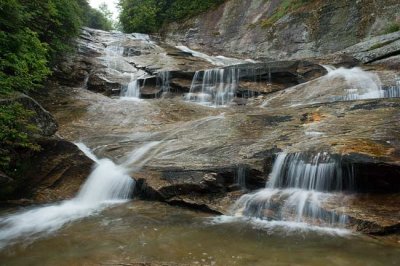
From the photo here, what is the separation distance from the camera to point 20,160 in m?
Answer: 7.75

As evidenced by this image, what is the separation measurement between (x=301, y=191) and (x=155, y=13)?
1071 inches

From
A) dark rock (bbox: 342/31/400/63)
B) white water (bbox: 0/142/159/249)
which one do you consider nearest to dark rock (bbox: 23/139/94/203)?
white water (bbox: 0/142/159/249)

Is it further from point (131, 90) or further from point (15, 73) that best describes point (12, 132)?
point (131, 90)

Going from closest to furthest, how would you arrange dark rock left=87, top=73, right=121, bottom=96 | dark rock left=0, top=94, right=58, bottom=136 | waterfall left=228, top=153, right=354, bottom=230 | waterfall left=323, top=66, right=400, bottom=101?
1. waterfall left=228, top=153, right=354, bottom=230
2. dark rock left=0, top=94, right=58, bottom=136
3. waterfall left=323, top=66, right=400, bottom=101
4. dark rock left=87, top=73, right=121, bottom=96

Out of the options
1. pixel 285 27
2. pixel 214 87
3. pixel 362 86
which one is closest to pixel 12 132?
pixel 214 87

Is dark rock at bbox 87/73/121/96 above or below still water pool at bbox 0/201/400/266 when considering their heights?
above

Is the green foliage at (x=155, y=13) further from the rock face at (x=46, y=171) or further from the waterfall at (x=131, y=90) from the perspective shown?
the rock face at (x=46, y=171)

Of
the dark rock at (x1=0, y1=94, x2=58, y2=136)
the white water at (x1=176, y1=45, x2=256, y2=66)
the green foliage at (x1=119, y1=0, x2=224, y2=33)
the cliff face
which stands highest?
the green foliage at (x1=119, y1=0, x2=224, y2=33)

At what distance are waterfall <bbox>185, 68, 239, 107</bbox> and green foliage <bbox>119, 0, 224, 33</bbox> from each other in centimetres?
1493

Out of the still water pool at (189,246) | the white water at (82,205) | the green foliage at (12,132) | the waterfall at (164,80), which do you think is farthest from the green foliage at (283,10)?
the still water pool at (189,246)

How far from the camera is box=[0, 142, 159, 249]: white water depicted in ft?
20.5

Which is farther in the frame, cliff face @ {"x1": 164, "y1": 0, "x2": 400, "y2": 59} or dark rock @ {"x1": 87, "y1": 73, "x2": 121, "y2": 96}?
cliff face @ {"x1": 164, "y1": 0, "x2": 400, "y2": 59}

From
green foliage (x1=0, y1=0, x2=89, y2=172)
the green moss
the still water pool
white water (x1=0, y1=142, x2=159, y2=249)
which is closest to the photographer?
the still water pool

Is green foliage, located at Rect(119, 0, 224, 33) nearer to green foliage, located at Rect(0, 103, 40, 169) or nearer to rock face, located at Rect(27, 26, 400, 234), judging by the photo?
rock face, located at Rect(27, 26, 400, 234)
